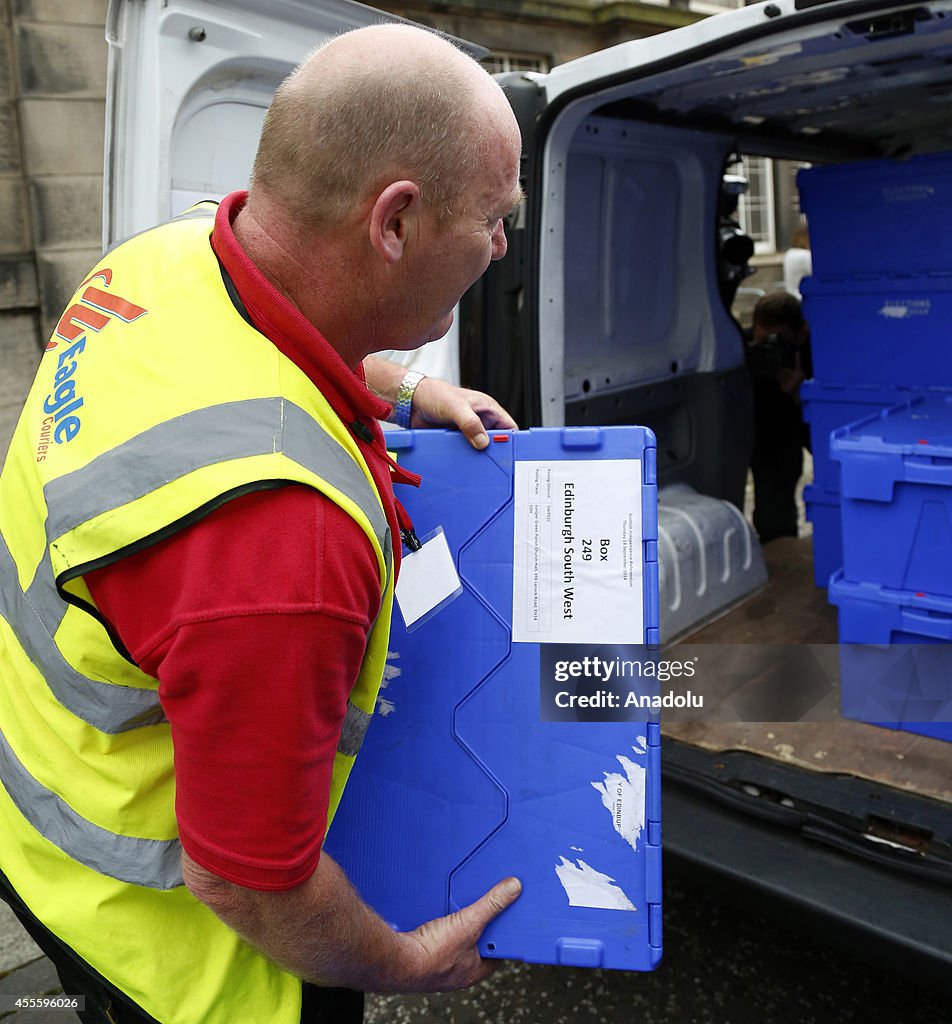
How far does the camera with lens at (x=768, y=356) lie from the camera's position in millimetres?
4535

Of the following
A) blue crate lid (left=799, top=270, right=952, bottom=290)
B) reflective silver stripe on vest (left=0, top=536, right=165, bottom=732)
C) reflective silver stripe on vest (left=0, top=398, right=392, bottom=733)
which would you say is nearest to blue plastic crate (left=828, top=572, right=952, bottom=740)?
blue crate lid (left=799, top=270, right=952, bottom=290)

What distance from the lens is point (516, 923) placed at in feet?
5.31

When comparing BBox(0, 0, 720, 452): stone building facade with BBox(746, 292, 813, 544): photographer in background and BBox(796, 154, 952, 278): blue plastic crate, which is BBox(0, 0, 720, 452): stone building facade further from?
BBox(796, 154, 952, 278): blue plastic crate

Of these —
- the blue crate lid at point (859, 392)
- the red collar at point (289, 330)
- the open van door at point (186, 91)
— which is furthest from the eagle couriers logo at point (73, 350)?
the blue crate lid at point (859, 392)

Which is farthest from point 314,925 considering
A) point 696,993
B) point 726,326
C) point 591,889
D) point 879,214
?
point 726,326

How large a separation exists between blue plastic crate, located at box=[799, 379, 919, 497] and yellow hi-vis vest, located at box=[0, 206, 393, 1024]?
2981 millimetres

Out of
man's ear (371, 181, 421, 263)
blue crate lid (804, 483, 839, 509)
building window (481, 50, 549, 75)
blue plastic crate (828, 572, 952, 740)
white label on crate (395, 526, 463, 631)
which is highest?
building window (481, 50, 549, 75)

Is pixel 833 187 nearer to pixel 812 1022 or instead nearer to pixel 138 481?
pixel 812 1022

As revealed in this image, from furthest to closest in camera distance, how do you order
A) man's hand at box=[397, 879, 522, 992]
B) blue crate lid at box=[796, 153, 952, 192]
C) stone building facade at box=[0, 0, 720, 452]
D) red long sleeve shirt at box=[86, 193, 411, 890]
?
1. stone building facade at box=[0, 0, 720, 452]
2. blue crate lid at box=[796, 153, 952, 192]
3. man's hand at box=[397, 879, 522, 992]
4. red long sleeve shirt at box=[86, 193, 411, 890]

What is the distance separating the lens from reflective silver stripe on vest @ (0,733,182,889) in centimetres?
128

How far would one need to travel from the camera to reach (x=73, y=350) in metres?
1.26

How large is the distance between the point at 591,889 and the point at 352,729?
1.88 feet

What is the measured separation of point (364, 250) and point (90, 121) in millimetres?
6351

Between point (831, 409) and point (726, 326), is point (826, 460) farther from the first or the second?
point (726, 326)
